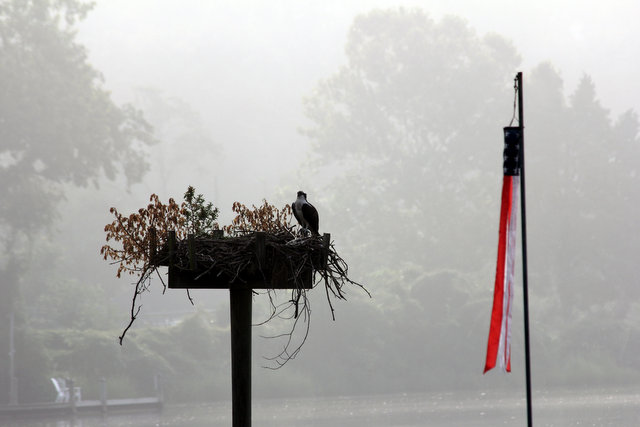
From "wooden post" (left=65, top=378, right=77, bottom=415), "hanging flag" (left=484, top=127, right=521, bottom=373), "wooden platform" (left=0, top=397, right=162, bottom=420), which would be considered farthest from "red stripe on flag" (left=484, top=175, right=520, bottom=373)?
"wooden post" (left=65, top=378, right=77, bottom=415)

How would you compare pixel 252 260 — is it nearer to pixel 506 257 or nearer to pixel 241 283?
pixel 241 283

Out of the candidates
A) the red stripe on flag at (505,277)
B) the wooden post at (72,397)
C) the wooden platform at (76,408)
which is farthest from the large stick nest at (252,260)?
the wooden post at (72,397)

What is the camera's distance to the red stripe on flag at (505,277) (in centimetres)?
668

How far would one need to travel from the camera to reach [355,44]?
60.3m

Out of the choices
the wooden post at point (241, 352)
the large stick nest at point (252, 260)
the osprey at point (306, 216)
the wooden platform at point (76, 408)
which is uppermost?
the osprey at point (306, 216)

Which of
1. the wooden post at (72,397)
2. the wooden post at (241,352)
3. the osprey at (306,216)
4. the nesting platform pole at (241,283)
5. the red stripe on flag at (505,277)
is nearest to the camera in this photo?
the nesting platform pole at (241,283)

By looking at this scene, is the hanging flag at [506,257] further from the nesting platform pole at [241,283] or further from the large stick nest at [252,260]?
the nesting platform pole at [241,283]

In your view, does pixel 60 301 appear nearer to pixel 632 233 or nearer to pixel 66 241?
pixel 66 241

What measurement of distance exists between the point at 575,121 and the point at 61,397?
32.9 metres

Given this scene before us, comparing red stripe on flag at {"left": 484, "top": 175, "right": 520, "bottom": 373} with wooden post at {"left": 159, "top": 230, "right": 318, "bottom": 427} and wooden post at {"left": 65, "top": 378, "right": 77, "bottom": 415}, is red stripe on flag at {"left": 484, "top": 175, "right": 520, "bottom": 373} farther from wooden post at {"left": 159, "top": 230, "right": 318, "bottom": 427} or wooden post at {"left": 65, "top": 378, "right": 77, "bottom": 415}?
wooden post at {"left": 65, "top": 378, "right": 77, "bottom": 415}

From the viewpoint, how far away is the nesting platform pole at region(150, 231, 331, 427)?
5902 mm

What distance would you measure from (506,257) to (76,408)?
25.9 metres

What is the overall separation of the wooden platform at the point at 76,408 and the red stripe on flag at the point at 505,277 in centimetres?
2455

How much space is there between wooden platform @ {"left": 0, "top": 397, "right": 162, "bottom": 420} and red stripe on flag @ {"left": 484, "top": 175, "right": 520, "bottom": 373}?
24.6 meters
